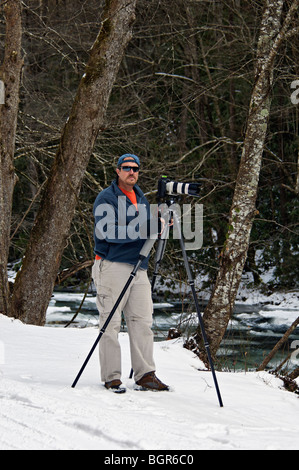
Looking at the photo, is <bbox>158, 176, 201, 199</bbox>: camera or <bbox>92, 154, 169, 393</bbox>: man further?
<bbox>92, 154, 169, 393</bbox>: man

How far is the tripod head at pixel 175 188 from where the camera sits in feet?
12.9

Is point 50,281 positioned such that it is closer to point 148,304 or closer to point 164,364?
point 164,364

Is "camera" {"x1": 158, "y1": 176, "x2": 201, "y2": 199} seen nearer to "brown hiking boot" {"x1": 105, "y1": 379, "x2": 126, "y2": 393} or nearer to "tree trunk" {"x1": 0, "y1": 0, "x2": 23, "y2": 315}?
"brown hiking boot" {"x1": 105, "y1": 379, "x2": 126, "y2": 393}

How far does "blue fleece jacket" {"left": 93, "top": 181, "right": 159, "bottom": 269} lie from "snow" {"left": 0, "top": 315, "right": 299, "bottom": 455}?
91 cm

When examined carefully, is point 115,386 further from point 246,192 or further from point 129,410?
point 246,192

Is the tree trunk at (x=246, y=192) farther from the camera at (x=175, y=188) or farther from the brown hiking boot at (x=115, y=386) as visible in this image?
the camera at (x=175, y=188)

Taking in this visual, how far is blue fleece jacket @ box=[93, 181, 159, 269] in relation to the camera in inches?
159

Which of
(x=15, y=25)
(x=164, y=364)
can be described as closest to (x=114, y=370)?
(x=164, y=364)

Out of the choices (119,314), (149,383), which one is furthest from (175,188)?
(149,383)

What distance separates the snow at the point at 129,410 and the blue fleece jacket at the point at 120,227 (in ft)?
2.98

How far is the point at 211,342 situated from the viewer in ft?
24.4

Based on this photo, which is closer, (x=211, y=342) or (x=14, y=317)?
(x=14, y=317)

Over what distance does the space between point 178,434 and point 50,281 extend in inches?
161

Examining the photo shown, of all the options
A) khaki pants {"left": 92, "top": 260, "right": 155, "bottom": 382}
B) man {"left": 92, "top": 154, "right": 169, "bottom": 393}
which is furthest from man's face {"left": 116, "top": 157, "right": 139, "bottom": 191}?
khaki pants {"left": 92, "top": 260, "right": 155, "bottom": 382}
